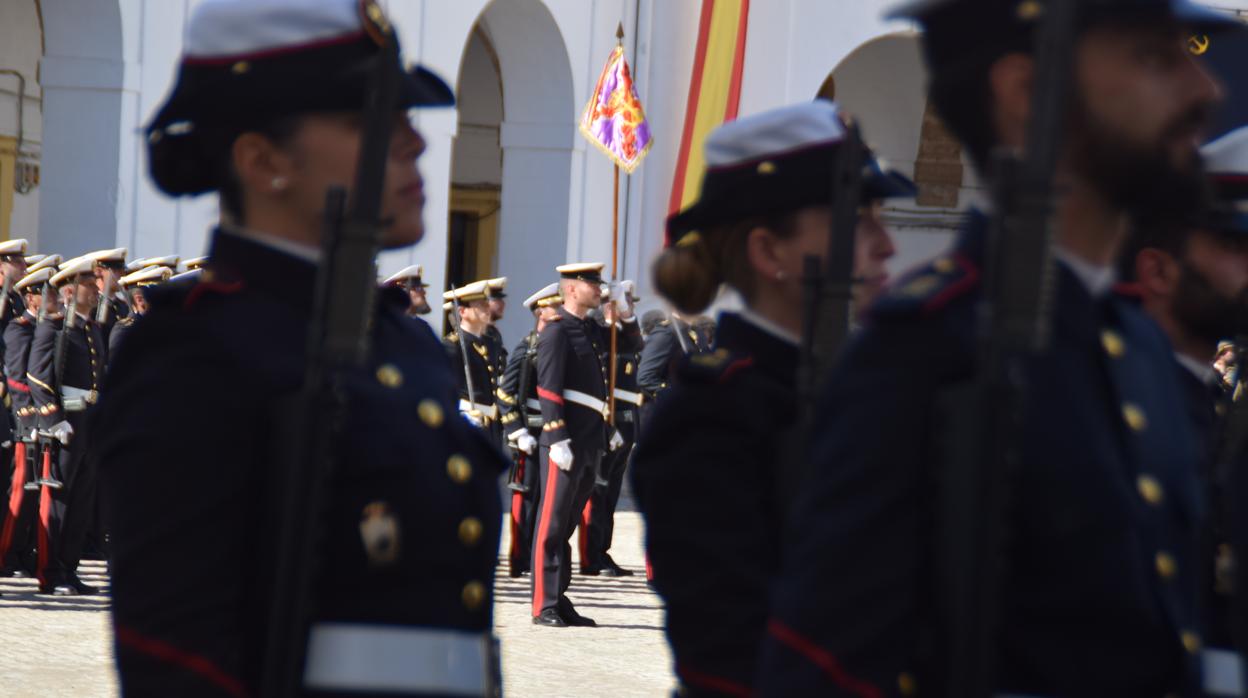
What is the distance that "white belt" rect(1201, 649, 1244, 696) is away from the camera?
6.73 feet

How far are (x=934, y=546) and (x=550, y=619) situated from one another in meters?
7.87

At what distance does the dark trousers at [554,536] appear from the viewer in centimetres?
950

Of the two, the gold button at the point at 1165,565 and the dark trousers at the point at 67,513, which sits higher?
the gold button at the point at 1165,565

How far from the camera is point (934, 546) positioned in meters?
1.76

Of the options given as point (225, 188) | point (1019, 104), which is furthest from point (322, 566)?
point (1019, 104)

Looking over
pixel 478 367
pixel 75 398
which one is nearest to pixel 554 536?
pixel 75 398

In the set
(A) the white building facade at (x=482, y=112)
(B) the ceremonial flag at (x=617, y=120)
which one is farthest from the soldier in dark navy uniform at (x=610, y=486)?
(B) the ceremonial flag at (x=617, y=120)

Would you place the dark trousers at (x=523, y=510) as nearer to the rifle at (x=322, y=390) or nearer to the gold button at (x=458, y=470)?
the gold button at (x=458, y=470)

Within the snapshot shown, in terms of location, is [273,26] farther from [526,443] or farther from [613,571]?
[613,571]

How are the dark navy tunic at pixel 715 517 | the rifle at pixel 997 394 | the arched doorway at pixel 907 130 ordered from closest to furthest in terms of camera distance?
the rifle at pixel 997 394 < the dark navy tunic at pixel 715 517 < the arched doorway at pixel 907 130

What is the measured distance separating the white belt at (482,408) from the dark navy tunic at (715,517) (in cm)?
982

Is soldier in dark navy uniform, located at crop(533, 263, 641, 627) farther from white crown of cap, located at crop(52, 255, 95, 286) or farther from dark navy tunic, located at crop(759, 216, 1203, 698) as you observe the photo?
dark navy tunic, located at crop(759, 216, 1203, 698)

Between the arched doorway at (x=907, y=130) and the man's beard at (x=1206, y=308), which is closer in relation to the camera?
the man's beard at (x=1206, y=308)

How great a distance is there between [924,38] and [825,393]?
0.42 m
